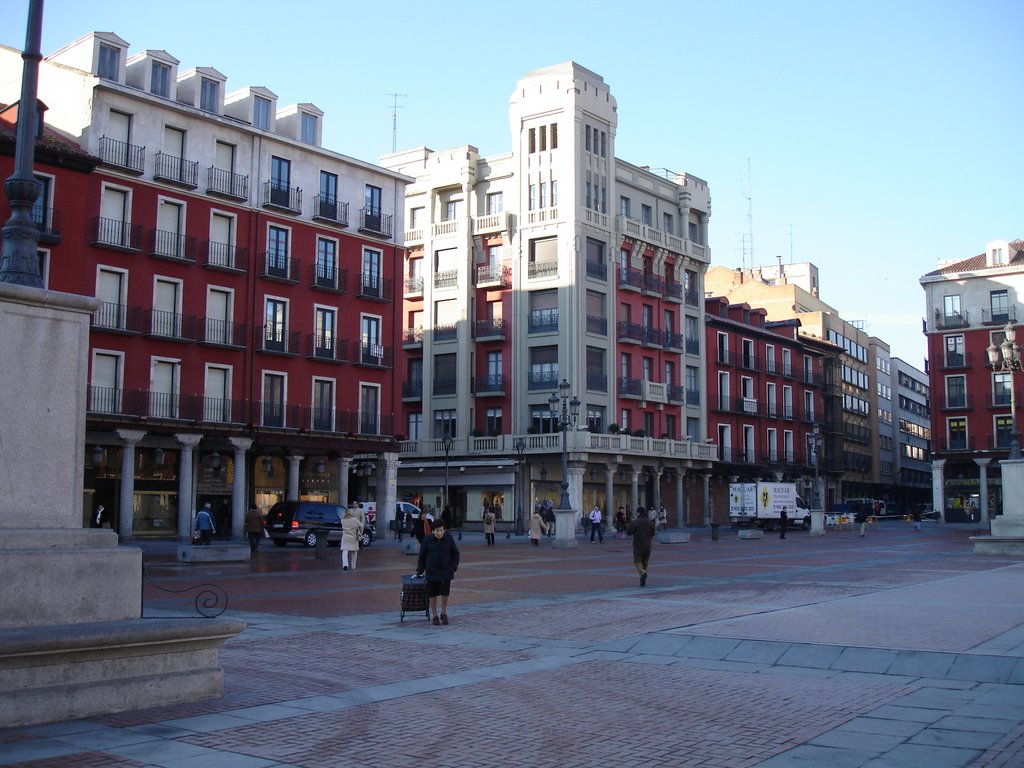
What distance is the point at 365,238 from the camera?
4894cm

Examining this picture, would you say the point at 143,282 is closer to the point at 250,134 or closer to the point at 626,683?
the point at 250,134

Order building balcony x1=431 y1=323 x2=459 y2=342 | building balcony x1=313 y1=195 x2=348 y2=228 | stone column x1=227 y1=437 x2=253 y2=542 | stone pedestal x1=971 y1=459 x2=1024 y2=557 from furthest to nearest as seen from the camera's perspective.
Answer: building balcony x1=431 y1=323 x2=459 y2=342 → building balcony x1=313 y1=195 x2=348 y2=228 → stone column x1=227 y1=437 x2=253 y2=542 → stone pedestal x1=971 y1=459 x2=1024 y2=557

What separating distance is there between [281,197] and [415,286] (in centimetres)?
1857

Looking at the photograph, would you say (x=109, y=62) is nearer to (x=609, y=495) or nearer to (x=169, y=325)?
(x=169, y=325)

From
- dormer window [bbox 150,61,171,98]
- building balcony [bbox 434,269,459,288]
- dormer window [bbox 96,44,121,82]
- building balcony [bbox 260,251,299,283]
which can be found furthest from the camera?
building balcony [bbox 434,269,459,288]

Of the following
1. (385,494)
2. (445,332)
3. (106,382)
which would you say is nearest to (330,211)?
(385,494)

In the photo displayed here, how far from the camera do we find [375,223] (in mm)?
49219

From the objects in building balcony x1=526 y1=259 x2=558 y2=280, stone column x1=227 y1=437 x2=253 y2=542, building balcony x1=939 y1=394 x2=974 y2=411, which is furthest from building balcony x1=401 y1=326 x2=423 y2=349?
building balcony x1=939 y1=394 x2=974 y2=411

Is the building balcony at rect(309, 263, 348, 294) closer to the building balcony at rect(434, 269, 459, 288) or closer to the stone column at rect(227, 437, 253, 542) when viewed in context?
the stone column at rect(227, 437, 253, 542)

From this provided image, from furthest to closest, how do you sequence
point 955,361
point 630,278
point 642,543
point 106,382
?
1. point 955,361
2. point 630,278
3. point 106,382
4. point 642,543

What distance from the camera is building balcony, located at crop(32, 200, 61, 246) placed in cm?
3609

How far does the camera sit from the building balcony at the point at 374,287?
4837cm

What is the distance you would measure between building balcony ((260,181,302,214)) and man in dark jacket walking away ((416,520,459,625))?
32539mm

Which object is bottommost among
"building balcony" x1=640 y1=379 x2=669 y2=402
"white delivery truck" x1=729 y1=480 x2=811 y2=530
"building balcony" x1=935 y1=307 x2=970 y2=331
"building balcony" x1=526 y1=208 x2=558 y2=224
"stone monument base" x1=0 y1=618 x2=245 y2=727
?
"stone monument base" x1=0 y1=618 x2=245 y2=727
